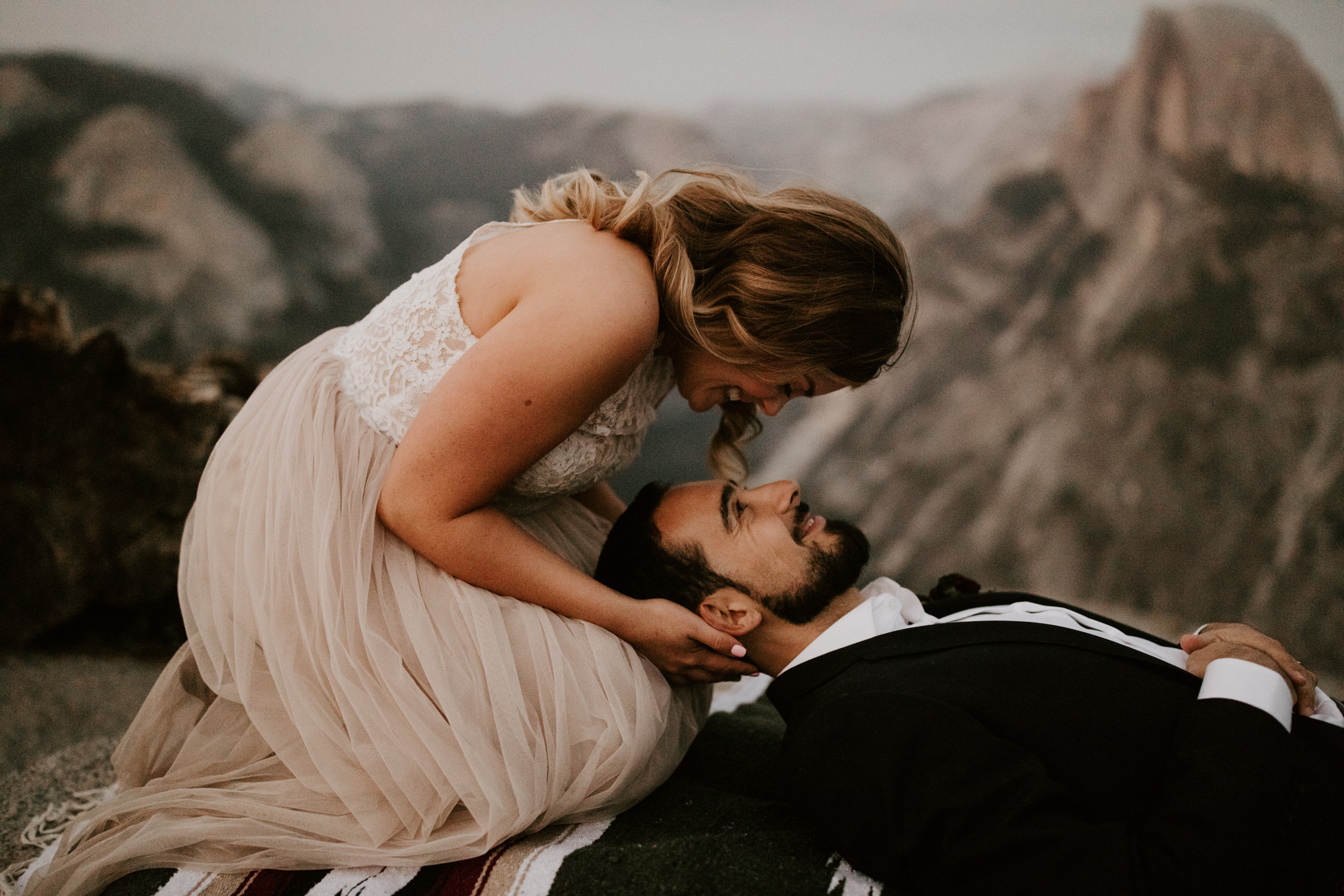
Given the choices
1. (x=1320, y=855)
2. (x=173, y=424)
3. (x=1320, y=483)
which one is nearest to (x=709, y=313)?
(x=1320, y=855)

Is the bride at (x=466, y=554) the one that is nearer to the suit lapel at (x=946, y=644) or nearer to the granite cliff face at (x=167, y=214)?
the suit lapel at (x=946, y=644)

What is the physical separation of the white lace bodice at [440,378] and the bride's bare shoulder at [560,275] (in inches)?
1.5

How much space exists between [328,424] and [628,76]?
8.54 feet

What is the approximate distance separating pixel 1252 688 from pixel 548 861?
89 centimetres

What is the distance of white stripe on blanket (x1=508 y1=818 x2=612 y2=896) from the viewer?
1024 mm

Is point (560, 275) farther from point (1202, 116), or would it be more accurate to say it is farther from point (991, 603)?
point (1202, 116)

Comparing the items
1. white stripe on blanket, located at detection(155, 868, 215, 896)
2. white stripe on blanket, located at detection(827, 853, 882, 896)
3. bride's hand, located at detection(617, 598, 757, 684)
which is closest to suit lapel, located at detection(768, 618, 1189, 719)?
bride's hand, located at detection(617, 598, 757, 684)

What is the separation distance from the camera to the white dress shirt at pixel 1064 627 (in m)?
0.98

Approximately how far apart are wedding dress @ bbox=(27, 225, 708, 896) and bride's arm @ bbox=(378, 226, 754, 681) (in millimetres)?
48

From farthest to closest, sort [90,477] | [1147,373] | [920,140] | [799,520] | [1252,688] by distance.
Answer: [920,140], [1147,373], [90,477], [799,520], [1252,688]

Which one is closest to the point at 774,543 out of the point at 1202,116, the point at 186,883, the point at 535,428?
the point at 535,428

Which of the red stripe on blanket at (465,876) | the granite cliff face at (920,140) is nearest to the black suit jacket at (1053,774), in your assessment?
the red stripe on blanket at (465,876)

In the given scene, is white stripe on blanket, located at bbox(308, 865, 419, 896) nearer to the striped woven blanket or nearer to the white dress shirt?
the striped woven blanket

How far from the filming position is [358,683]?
117 centimetres
